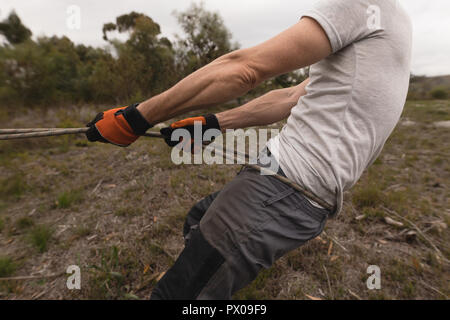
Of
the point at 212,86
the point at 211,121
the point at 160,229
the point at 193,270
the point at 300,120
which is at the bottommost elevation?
the point at 160,229

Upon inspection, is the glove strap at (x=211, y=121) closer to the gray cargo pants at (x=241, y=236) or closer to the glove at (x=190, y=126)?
the glove at (x=190, y=126)

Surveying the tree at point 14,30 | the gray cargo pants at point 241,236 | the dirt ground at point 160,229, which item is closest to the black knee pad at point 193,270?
the gray cargo pants at point 241,236

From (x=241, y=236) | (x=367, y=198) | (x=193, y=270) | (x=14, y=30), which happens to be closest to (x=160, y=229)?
(x=193, y=270)

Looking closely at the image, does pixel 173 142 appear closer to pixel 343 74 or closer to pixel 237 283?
pixel 237 283

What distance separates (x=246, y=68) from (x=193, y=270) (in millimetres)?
791

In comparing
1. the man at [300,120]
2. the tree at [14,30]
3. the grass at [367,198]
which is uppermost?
the tree at [14,30]

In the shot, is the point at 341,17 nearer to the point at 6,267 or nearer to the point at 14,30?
the point at 6,267

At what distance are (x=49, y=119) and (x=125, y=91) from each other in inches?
91.9

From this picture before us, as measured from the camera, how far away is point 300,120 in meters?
0.96

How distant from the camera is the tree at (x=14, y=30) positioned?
700 cm

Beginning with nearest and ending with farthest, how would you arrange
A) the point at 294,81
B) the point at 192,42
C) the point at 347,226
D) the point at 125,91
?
the point at 294,81 → the point at 347,226 → the point at 192,42 → the point at 125,91

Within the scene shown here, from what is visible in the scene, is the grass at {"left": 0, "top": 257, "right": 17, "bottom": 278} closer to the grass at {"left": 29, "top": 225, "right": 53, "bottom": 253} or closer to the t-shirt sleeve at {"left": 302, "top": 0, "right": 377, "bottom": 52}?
the grass at {"left": 29, "top": 225, "right": 53, "bottom": 253}
